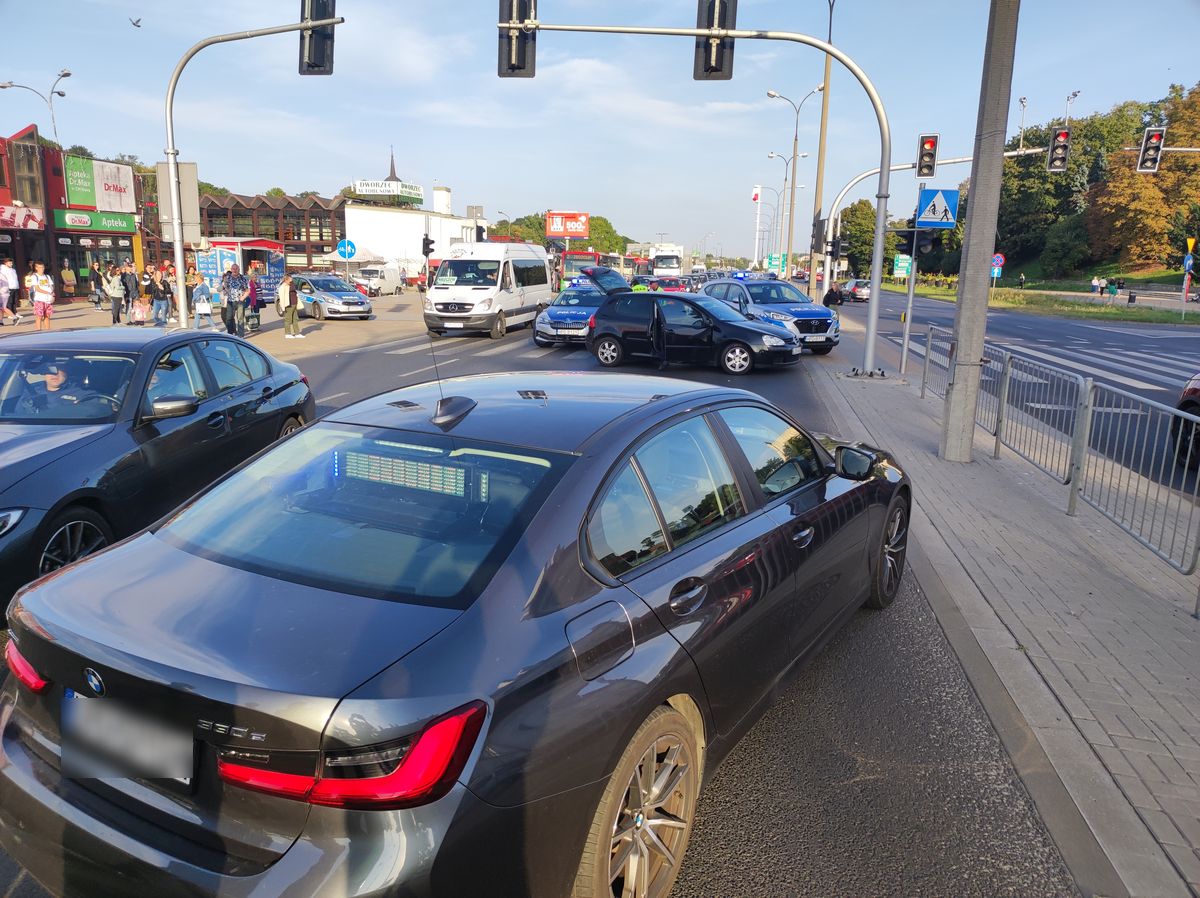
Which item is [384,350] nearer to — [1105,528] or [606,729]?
[1105,528]

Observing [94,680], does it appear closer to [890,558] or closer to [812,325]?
[890,558]

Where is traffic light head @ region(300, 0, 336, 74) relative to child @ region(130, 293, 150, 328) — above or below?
above

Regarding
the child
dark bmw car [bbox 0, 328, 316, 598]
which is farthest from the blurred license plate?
the child

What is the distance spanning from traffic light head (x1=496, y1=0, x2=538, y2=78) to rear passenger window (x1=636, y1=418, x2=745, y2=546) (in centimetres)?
1350

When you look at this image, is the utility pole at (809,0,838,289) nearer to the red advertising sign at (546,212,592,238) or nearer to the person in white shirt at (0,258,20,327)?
the person in white shirt at (0,258,20,327)

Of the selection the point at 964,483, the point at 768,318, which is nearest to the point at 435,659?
the point at 964,483

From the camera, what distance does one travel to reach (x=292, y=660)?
2066 millimetres

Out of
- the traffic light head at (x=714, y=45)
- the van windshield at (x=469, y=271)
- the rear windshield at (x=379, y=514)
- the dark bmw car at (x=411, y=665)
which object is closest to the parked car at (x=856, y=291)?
the van windshield at (x=469, y=271)

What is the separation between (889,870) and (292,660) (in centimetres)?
211

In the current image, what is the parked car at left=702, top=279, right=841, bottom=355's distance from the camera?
68.9 ft

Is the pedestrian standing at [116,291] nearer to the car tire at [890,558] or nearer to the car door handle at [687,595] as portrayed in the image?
the car tire at [890,558]

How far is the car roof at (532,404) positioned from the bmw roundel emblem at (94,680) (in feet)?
4.07

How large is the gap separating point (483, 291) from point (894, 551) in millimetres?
20835

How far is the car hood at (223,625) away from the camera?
2.05m
